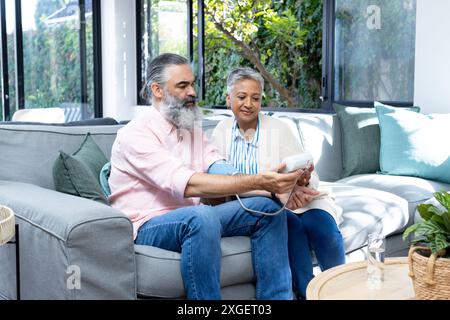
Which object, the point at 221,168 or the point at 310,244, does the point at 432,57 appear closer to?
the point at 310,244

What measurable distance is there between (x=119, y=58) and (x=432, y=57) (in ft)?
12.9

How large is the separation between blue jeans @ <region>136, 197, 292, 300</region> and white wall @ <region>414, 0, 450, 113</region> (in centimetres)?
215

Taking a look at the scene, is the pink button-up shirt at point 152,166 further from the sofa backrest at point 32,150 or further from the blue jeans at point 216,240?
the sofa backrest at point 32,150

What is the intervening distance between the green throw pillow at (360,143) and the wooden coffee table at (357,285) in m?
1.73

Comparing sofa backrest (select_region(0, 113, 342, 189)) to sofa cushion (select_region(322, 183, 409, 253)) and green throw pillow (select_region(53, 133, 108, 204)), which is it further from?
sofa cushion (select_region(322, 183, 409, 253))

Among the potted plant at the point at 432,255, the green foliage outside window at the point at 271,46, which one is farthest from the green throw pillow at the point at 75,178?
the green foliage outside window at the point at 271,46

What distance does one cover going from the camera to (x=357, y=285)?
169 centimetres

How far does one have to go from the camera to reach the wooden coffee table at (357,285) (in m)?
1.61

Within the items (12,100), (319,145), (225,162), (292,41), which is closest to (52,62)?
(12,100)

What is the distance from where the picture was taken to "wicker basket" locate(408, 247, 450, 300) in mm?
1394

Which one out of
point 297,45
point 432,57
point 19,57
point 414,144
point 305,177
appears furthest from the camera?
point 19,57

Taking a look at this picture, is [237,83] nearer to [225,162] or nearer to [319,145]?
[225,162]

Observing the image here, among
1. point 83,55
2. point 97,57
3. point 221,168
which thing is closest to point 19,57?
point 83,55

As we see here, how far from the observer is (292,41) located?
5.88 meters
